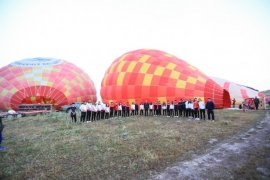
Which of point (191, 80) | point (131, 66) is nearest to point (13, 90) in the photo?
point (131, 66)

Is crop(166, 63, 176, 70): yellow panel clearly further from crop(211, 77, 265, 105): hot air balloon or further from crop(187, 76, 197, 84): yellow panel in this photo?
crop(211, 77, 265, 105): hot air balloon

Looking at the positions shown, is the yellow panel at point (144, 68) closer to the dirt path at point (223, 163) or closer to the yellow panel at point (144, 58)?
the yellow panel at point (144, 58)

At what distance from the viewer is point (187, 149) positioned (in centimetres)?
636

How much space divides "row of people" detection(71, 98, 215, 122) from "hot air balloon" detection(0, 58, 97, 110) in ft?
23.7

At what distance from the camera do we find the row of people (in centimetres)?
1401

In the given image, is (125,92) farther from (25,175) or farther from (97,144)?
(25,175)

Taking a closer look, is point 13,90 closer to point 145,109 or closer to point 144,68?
point 144,68

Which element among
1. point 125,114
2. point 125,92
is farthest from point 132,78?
point 125,114

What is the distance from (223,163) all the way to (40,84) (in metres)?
20.8

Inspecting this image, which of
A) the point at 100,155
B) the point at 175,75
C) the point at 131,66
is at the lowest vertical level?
the point at 100,155

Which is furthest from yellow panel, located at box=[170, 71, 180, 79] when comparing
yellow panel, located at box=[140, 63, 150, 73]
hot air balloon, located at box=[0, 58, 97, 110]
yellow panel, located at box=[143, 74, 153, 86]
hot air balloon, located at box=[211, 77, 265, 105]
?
hot air balloon, located at box=[0, 58, 97, 110]

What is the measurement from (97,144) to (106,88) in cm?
1282

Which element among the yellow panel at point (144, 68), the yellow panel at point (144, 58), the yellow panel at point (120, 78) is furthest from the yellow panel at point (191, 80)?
the yellow panel at point (120, 78)

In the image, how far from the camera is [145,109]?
1625cm
